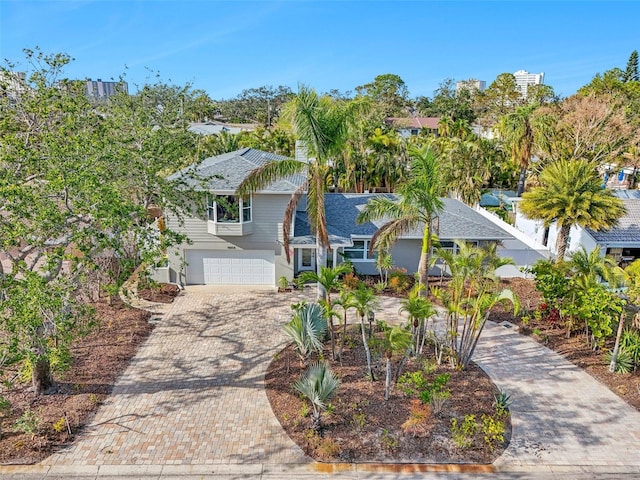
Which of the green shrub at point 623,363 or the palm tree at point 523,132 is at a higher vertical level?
the palm tree at point 523,132

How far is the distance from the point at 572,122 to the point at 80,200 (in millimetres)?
32512

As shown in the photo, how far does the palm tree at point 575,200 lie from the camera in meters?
18.0

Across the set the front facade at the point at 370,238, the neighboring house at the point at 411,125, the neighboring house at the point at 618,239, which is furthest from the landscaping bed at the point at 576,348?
the neighboring house at the point at 411,125

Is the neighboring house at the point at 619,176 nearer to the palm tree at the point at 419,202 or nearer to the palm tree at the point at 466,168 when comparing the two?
the palm tree at the point at 466,168

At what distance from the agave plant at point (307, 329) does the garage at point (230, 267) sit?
6514mm

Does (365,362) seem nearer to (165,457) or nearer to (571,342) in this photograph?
(165,457)

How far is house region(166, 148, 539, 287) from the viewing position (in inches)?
722

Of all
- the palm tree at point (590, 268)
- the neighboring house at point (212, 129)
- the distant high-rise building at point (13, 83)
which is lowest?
the palm tree at point (590, 268)

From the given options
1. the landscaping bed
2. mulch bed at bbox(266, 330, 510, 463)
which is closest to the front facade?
the landscaping bed

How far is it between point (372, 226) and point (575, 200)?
8711 millimetres

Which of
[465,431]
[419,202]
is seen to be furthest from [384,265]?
[465,431]

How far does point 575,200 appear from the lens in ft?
59.4

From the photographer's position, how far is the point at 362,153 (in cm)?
3288

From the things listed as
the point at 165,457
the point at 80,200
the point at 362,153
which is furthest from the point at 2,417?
the point at 362,153
